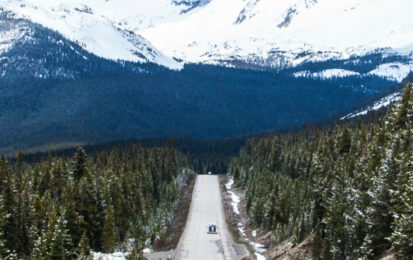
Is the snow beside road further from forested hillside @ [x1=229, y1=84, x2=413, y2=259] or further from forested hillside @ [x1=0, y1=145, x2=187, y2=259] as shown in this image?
forested hillside @ [x1=0, y1=145, x2=187, y2=259]

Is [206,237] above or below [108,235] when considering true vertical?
below

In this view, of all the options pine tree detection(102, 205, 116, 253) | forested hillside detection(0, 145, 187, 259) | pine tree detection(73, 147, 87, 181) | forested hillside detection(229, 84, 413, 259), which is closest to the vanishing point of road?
forested hillside detection(0, 145, 187, 259)

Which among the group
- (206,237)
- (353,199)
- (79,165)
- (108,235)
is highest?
(79,165)

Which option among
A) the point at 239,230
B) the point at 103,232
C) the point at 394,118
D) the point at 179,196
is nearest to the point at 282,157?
the point at 179,196

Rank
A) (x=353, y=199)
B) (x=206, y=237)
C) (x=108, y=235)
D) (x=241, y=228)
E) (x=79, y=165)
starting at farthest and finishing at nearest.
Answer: (x=241, y=228) → (x=206, y=237) → (x=79, y=165) → (x=108, y=235) → (x=353, y=199)

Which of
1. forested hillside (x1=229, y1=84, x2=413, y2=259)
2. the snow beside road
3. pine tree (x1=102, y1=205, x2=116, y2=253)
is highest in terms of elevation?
forested hillside (x1=229, y1=84, x2=413, y2=259)

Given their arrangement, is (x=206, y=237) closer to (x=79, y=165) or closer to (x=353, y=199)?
(x=79, y=165)

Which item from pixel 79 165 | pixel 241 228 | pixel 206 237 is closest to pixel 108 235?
pixel 79 165

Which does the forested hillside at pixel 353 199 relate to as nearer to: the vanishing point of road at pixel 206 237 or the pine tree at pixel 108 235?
the vanishing point of road at pixel 206 237
